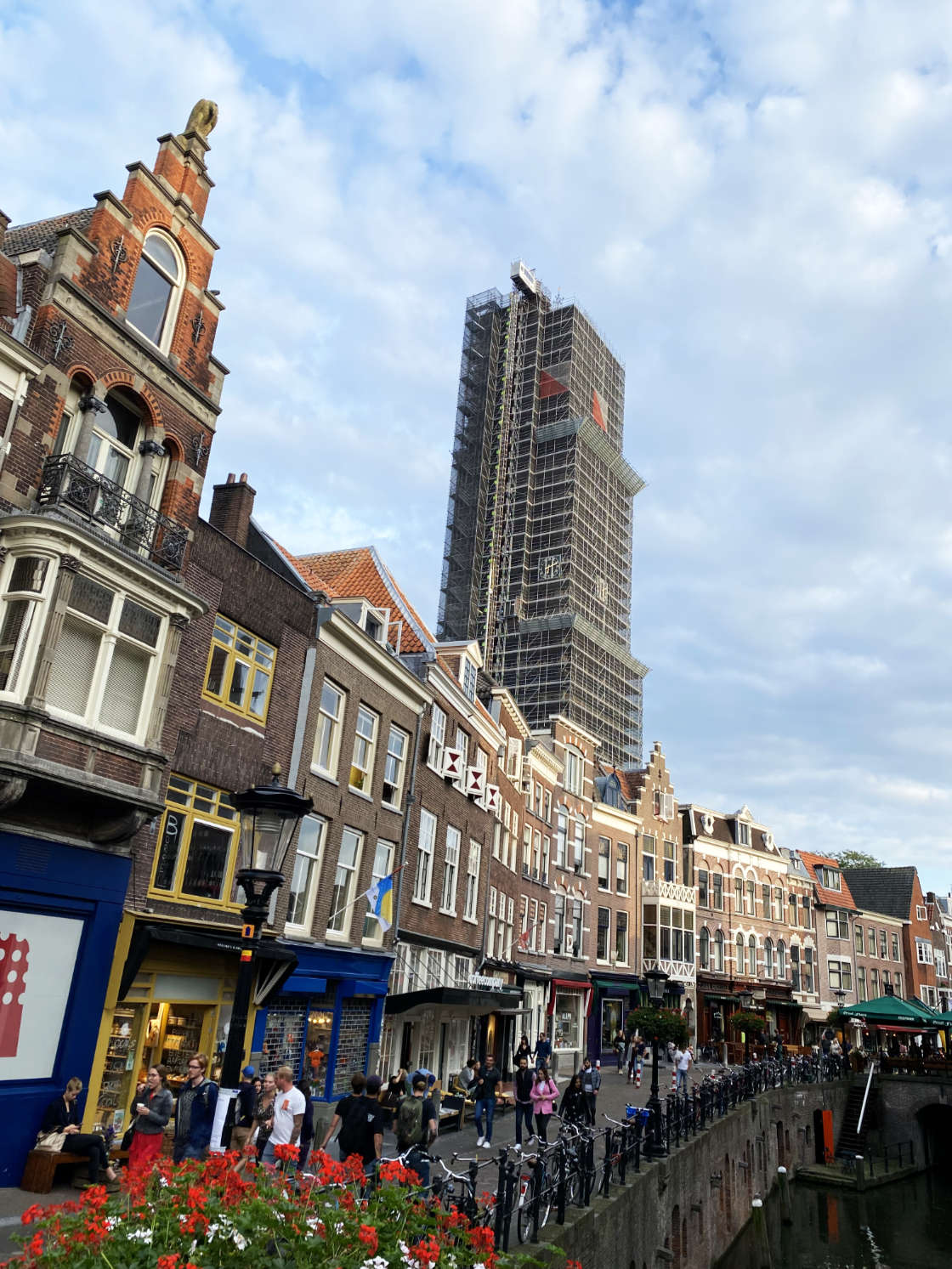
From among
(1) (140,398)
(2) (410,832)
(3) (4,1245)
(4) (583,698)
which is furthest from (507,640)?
(3) (4,1245)

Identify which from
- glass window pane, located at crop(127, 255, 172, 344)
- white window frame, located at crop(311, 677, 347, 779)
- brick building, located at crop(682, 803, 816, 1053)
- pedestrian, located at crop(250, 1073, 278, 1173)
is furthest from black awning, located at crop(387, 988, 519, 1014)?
brick building, located at crop(682, 803, 816, 1053)

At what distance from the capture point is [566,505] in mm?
89875

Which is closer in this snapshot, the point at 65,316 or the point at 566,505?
the point at 65,316

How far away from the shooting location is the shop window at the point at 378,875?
79.2 ft

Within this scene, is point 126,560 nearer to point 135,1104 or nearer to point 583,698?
→ point 135,1104

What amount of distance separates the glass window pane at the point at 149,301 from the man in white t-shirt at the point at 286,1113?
13218 millimetres

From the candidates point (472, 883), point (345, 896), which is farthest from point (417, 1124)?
point (472, 883)

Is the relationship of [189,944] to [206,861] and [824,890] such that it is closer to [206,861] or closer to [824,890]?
[206,861]

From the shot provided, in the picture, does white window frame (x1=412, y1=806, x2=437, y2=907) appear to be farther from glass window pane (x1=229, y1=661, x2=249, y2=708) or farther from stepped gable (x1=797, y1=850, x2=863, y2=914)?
stepped gable (x1=797, y1=850, x2=863, y2=914)

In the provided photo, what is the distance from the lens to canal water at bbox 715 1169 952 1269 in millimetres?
26703

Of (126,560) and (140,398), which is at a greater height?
(140,398)

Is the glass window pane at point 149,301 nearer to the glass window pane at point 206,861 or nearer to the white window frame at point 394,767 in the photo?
the glass window pane at point 206,861

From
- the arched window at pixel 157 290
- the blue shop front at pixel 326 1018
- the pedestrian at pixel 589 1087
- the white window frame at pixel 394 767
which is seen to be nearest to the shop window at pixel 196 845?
the blue shop front at pixel 326 1018

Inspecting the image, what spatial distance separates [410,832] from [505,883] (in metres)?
11.4
